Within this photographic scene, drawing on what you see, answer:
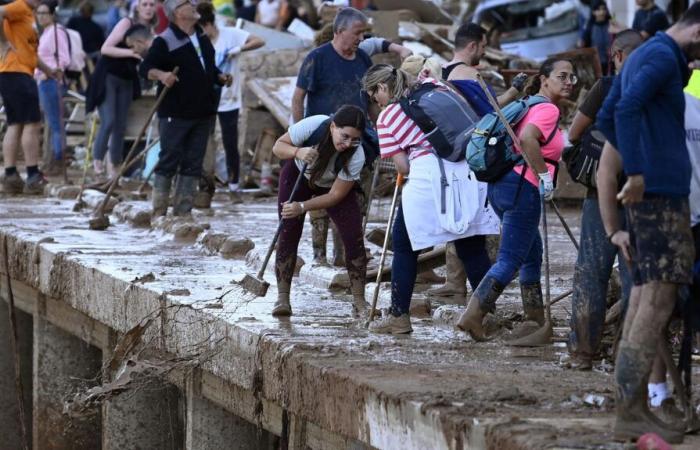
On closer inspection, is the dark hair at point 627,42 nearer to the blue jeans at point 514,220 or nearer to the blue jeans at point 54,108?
the blue jeans at point 514,220

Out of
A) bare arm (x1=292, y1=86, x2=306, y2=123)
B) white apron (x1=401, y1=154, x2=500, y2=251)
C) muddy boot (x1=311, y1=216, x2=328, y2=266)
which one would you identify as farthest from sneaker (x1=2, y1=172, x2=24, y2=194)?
white apron (x1=401, y1=154, x2=500, y2=251)

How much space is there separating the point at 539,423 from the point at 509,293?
405 cm

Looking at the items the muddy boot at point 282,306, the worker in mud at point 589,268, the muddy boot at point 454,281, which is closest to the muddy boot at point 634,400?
the worker in mud at point 589,268

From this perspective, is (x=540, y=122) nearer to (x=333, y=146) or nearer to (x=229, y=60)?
(x=333, y=146)

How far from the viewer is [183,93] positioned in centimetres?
1294

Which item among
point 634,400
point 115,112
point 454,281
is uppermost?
point 115,112

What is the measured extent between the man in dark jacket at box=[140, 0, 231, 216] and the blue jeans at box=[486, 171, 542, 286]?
17.9 ft

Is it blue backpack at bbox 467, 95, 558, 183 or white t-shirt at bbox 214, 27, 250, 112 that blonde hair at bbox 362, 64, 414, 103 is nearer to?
blue backpack at bbox 467, 95, 558, 183

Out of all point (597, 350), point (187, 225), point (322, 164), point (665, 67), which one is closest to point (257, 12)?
point (187, 225)

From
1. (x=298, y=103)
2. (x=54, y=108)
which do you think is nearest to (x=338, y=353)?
(x=298, y=103)

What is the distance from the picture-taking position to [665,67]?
5.45 meters

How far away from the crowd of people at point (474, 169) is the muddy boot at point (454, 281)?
12mm

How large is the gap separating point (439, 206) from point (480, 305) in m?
0.68

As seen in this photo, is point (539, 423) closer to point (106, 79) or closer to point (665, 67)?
point (665, 67)
